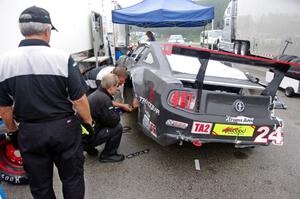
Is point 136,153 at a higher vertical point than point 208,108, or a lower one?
lower

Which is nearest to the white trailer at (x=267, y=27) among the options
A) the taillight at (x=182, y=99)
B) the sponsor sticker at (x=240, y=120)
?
the sponsor sticker at (x=240, y=120)

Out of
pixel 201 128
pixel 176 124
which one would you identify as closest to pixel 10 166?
pixel 176 124

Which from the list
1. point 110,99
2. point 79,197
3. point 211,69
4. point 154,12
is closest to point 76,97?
point 79,197

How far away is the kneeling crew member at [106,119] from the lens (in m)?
3.16

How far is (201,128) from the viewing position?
273cm

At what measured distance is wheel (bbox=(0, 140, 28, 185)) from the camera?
9.39 ft

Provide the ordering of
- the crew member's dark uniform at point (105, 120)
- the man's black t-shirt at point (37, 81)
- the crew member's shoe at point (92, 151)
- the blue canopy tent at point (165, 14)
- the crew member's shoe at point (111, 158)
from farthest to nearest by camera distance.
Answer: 1. the blue canopy tent at point (165, 14)
2. the crew member's shoe at point (92, 151)
3. the crew member's shoe at point (111, 158)
4. the crew member's dark uniform at point (105, 120)
5. the man's black t-shirt at point (37, 81)

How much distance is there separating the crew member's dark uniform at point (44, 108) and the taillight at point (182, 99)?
1.06 meters

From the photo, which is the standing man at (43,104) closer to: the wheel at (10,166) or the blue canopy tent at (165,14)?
the wheel at (10,166)

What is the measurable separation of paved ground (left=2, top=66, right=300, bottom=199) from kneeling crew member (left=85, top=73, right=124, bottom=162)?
169mm

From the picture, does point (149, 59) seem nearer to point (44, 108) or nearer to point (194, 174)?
point (194, 174)

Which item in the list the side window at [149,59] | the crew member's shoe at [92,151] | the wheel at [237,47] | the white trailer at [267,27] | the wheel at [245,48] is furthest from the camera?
the wheel at [237,47]

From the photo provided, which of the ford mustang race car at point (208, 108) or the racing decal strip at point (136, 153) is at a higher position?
the ford mustang race car at point (208, 108)

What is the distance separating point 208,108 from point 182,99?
1.02 feet
